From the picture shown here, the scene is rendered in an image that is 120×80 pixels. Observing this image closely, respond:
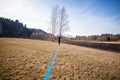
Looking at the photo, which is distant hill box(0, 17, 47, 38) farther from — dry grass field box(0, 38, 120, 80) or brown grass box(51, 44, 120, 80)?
brown grass box(51, 44, 120, 80)

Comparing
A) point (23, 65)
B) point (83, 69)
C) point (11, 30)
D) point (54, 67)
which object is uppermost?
point (11, 30)

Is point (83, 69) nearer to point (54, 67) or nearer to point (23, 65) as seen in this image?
point (54, 67)

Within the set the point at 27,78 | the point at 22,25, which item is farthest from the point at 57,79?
the point at 22,25

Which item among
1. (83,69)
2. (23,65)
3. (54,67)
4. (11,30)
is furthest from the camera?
(11,30)

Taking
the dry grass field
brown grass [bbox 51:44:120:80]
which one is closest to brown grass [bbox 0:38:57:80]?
the dry grass field

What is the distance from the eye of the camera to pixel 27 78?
8.45 feet

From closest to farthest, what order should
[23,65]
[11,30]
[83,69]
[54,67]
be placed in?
[23,65], [54,67], [83,69], [11,30]

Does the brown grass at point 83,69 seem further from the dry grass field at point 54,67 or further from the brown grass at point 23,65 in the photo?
the brown grass at point 23,65

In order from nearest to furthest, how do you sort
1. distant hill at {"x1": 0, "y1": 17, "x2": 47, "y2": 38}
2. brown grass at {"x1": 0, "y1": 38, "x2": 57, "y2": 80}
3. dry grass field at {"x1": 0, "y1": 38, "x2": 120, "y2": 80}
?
1. brown grass at {"x1": 0, "y1": 38, "x2": 57, "y2": 80}
2. dry grass field at {"x1": 0, "y1": 38, "x2": 120, "y2": 80}
3. distant hill at {"x1": 0, "y1": 17, "x2": 47, "y2": 38}

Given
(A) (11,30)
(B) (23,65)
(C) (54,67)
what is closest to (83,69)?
(C) (54,67)

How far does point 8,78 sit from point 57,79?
5.33ft

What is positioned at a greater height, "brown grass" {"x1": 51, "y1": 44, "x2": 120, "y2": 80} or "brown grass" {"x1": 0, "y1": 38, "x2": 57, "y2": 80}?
"brown grass" {"x1": 0, "y1": 38, "x2": 57, "y2": 80}

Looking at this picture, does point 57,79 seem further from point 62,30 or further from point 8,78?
point 62,30

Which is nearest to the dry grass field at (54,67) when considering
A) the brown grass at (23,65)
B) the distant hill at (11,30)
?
the brown grass at (23,65)
